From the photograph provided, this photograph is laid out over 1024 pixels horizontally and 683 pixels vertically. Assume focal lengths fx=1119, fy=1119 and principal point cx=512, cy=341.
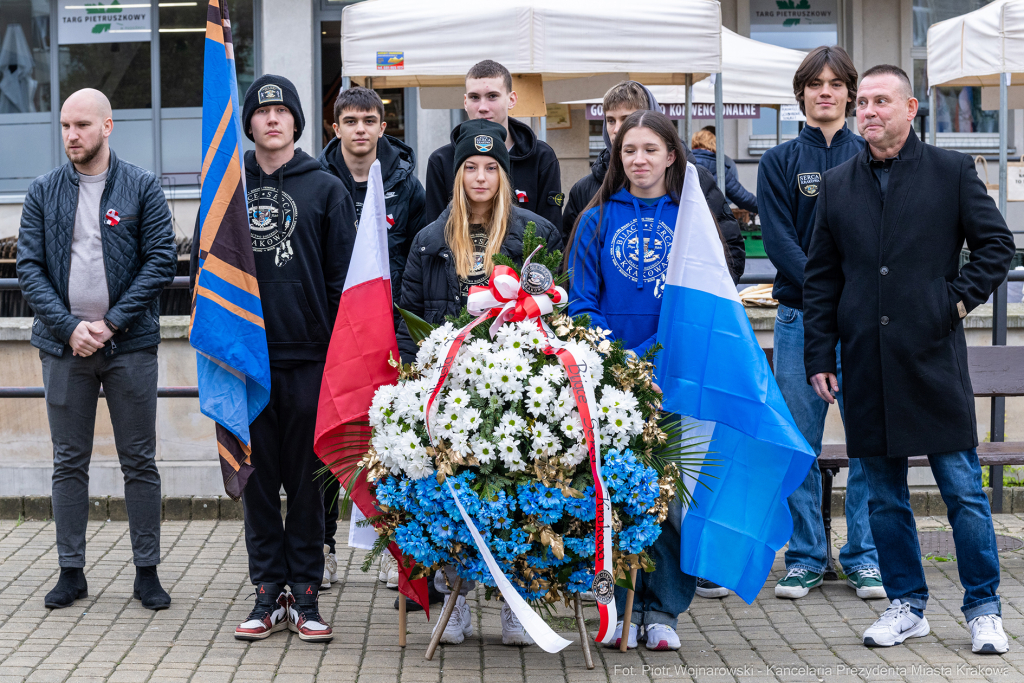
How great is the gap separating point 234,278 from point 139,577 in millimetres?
1619

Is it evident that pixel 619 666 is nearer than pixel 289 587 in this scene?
Yes

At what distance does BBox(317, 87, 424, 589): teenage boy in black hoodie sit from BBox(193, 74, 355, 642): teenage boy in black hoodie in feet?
2.57

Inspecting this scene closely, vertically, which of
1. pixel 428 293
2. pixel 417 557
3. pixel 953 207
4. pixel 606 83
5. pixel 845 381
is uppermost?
pixel 606 83

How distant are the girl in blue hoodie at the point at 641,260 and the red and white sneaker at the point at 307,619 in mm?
1197

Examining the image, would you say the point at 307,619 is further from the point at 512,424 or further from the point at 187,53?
the point at 187,53

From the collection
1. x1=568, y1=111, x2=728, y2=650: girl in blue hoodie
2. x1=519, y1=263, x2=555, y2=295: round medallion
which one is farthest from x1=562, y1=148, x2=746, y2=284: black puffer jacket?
x1=519, y1=263, x2=555, y2=295: round medallion

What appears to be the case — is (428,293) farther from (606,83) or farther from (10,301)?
(606,83)

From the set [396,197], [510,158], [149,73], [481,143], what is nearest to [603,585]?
[481,143]

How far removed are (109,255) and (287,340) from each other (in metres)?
1.09

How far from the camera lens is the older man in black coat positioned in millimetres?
4375

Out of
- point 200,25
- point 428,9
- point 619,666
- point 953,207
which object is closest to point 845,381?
point 953,207

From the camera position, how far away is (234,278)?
457 centimetres

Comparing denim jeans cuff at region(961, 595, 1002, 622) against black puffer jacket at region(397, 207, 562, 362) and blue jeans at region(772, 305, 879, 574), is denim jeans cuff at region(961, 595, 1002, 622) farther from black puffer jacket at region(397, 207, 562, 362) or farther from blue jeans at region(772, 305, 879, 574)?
black puffer jacket at region(397, 207, 562, 362)

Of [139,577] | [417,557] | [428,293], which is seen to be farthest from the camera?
[139,577]
